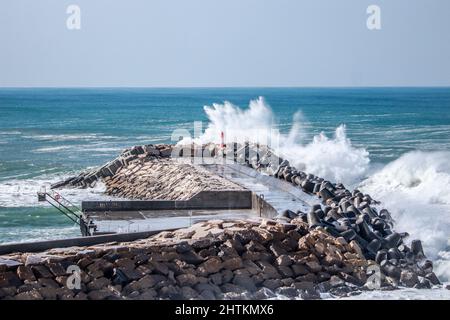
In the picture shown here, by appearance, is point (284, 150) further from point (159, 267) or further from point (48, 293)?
point (48, 293)

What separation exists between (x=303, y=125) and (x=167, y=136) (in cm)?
1269

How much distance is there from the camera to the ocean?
20719 millimetres

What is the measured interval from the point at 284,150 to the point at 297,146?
1.68 metres

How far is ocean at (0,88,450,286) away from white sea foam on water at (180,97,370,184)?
45 mm

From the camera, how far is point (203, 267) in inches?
520

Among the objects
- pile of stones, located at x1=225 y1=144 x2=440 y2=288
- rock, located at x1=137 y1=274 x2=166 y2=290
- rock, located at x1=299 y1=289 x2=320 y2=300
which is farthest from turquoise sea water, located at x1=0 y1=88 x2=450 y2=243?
rock, located at x1=299 y1=289 x2=320 y2=300

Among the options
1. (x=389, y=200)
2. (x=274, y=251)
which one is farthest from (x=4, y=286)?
(x=389, y=200)

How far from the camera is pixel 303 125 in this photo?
63.5 meters

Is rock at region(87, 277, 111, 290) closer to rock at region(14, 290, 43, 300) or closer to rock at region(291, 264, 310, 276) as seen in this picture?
rock at region(14, 290, 43, 300)

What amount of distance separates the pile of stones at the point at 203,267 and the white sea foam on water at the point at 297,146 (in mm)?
14782

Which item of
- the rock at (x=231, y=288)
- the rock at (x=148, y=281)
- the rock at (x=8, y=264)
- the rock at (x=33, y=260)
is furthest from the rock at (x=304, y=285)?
the rock at (x=8, y=264)

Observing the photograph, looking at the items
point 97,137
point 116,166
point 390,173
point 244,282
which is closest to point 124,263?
point 244,282

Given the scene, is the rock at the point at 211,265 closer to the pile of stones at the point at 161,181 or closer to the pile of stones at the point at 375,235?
the pile of stones at the point at 375,235
